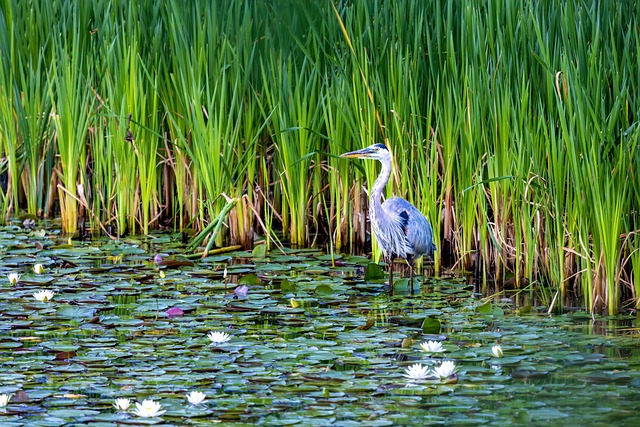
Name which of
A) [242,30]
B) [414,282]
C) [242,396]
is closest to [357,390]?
[242,396]

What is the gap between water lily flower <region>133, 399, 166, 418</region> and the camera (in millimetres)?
3601

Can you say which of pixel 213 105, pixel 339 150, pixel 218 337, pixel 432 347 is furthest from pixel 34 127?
pixel 432 347

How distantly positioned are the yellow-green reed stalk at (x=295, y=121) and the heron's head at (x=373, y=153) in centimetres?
48

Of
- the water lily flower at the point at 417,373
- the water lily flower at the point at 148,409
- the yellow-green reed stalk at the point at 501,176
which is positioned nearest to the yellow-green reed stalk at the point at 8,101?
the yellow-green reed stalk at the point at 501,176

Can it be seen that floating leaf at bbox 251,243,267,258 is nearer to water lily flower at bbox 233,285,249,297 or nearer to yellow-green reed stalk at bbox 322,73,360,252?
yellow-green reed stalk at bbox 322,73,360,252

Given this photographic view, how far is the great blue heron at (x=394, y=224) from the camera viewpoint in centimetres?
582

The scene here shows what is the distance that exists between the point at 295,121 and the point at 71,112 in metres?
1.64

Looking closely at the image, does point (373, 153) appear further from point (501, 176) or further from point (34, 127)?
point (34, 127)

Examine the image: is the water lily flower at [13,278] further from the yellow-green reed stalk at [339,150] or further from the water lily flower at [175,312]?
the yellow-green reed stalk at [339,150]

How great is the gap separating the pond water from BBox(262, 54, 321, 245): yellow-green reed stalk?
49 cm

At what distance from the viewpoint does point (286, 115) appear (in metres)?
6.63

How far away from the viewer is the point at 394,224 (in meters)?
5.85

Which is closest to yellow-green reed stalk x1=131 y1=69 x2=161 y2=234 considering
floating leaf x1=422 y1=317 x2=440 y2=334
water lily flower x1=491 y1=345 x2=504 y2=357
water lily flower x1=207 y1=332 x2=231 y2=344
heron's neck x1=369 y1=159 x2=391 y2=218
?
heron's neck x1=369 y1=159 x2=391 y2=218

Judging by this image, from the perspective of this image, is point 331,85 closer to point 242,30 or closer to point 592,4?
point 242,30
